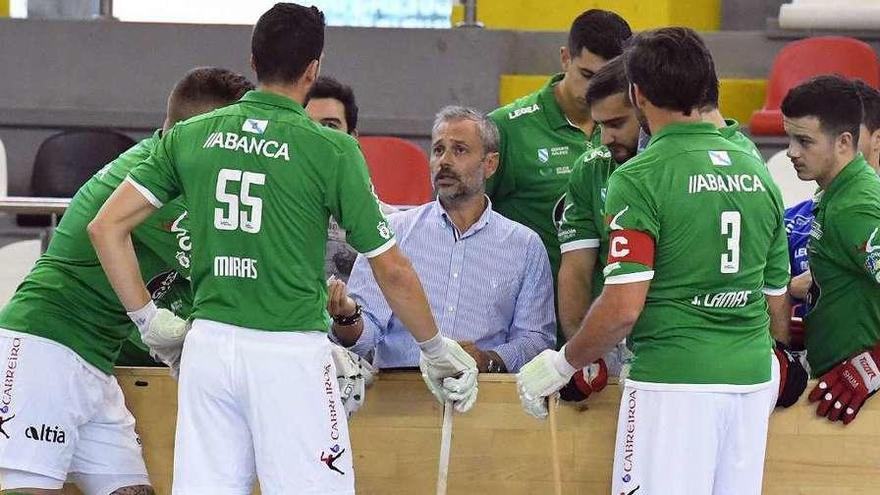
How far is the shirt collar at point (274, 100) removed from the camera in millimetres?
3822

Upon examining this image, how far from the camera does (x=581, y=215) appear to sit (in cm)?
464

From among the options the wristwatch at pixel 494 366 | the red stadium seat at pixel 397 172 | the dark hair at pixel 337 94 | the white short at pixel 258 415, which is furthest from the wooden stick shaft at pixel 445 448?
the red stadium seat at pixel 397 172

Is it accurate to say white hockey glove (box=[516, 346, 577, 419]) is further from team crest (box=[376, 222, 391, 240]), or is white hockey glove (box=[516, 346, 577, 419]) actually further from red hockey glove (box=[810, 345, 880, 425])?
red hockey glove (box=[810, 345, 880, 425])

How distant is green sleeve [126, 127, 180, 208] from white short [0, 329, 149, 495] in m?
0.68

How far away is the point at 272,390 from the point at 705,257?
1171 mm

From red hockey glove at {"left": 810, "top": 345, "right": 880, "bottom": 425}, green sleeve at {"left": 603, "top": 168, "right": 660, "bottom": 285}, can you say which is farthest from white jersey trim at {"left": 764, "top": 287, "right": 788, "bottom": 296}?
green sleeve at {"left": 603, "top": 168, "right": 660, "bottom": 285}

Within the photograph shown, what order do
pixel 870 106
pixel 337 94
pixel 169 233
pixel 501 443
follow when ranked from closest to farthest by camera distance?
pixel 169 233 < pixel 501 443 < pixel 870 106 < pixel 337 94

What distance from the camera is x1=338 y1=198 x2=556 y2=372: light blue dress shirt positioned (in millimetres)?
4801

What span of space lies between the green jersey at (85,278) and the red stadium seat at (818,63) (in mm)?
4254

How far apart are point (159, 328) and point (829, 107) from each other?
212cm

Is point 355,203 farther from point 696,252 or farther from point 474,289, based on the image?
point 474,289

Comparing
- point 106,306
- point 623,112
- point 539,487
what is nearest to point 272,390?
point 106,306

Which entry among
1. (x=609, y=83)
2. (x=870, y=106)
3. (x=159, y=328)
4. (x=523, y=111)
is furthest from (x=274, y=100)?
(x=870, y=106)

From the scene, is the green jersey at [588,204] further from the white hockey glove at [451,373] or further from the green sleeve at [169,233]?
the green sleeve at [169,233]
